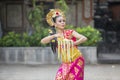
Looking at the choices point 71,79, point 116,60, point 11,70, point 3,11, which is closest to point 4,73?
point 11,70

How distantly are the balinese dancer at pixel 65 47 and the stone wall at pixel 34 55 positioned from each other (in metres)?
6.68

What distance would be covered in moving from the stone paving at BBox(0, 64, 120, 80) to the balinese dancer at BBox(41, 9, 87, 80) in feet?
13.5

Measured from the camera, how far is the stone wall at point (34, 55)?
510 inches

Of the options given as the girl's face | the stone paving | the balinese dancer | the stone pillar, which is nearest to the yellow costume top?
the balinese dancer

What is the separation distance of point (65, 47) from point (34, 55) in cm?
686

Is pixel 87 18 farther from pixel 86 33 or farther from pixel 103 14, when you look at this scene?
pixel 86 33

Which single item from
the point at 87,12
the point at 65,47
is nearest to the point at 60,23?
the point at 65,47

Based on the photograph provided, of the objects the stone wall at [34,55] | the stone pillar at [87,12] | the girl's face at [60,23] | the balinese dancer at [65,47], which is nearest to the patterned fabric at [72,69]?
the balinese dancer at [65,47]

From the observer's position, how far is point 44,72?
11.4 meters

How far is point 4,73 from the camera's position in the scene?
36.9ft

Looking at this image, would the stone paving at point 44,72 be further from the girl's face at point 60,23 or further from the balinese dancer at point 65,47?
the girl's face at point 60,23

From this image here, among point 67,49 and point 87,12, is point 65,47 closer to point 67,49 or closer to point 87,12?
point 67,49

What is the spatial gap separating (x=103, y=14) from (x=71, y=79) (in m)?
13.2

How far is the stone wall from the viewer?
510 inches
